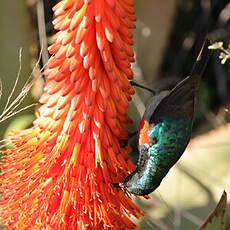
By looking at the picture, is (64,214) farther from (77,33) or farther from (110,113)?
(77,33)

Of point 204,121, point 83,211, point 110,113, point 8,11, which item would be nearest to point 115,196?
point 83,211

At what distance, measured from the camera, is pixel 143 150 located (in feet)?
5.39

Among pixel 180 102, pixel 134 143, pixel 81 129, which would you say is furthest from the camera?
pixel 134 143

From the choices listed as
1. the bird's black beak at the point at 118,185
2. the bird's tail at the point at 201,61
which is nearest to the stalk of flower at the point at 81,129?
the bird's black beak at the point at 118,185

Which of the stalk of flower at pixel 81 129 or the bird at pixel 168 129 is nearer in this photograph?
the stalk of flower at pixel 81 129

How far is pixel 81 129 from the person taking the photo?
1.46 m

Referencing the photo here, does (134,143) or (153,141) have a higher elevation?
(153,141)

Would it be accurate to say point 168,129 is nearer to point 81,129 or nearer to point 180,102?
point 180,102

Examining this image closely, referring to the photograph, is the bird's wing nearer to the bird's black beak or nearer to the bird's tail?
the bird's tail

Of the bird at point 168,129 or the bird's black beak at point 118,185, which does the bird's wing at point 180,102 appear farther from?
the bird's black beak at point 118,185

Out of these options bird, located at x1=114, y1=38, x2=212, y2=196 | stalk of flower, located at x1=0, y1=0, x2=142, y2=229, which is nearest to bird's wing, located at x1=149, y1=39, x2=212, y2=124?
bird, located at x1=114, y1=38, x2=212, y2=196

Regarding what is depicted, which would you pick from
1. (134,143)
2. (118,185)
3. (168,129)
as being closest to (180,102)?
(168,129)

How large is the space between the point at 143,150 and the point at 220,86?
1896 millimetres

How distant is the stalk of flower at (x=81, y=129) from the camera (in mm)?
1422
